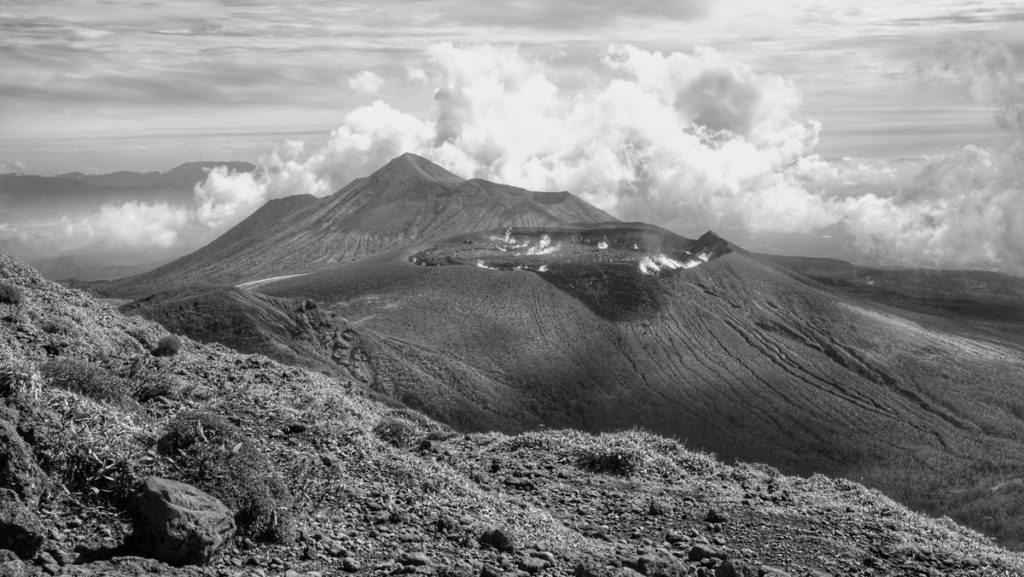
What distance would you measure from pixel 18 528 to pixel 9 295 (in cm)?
1035

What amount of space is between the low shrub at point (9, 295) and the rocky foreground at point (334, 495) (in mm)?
28

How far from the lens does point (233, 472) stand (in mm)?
10352

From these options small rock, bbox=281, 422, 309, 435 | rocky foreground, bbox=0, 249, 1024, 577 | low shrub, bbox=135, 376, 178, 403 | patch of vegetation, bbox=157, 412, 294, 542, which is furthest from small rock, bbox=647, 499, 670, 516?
low shrub, bbox=135, 376, 178, 403

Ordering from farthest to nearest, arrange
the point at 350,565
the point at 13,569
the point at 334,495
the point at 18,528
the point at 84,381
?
the point at 84,381, the point at 334,495, the point at 350,565, the point at 18,528, the point at 13,569

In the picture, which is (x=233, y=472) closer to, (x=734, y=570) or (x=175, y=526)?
(x=175, y=526)

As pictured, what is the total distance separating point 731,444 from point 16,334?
66.9m

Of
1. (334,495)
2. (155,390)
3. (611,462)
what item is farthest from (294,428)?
(611,462)

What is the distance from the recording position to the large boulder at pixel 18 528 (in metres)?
8.06

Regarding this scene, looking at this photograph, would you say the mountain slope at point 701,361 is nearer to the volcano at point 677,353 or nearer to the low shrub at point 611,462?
the volcano at point 677,353

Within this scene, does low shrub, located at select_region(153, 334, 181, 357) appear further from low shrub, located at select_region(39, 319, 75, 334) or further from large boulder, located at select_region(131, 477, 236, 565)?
large boulder, located at select_region(131, 477, 236, 565)

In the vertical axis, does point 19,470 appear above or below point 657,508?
above

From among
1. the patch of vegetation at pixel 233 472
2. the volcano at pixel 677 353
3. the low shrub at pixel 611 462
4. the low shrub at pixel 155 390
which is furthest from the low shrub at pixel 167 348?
the volcano at pixel 677 353

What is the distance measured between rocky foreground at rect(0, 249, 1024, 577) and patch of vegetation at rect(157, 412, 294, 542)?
0.08 ft

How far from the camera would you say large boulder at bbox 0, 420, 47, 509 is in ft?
28.9
